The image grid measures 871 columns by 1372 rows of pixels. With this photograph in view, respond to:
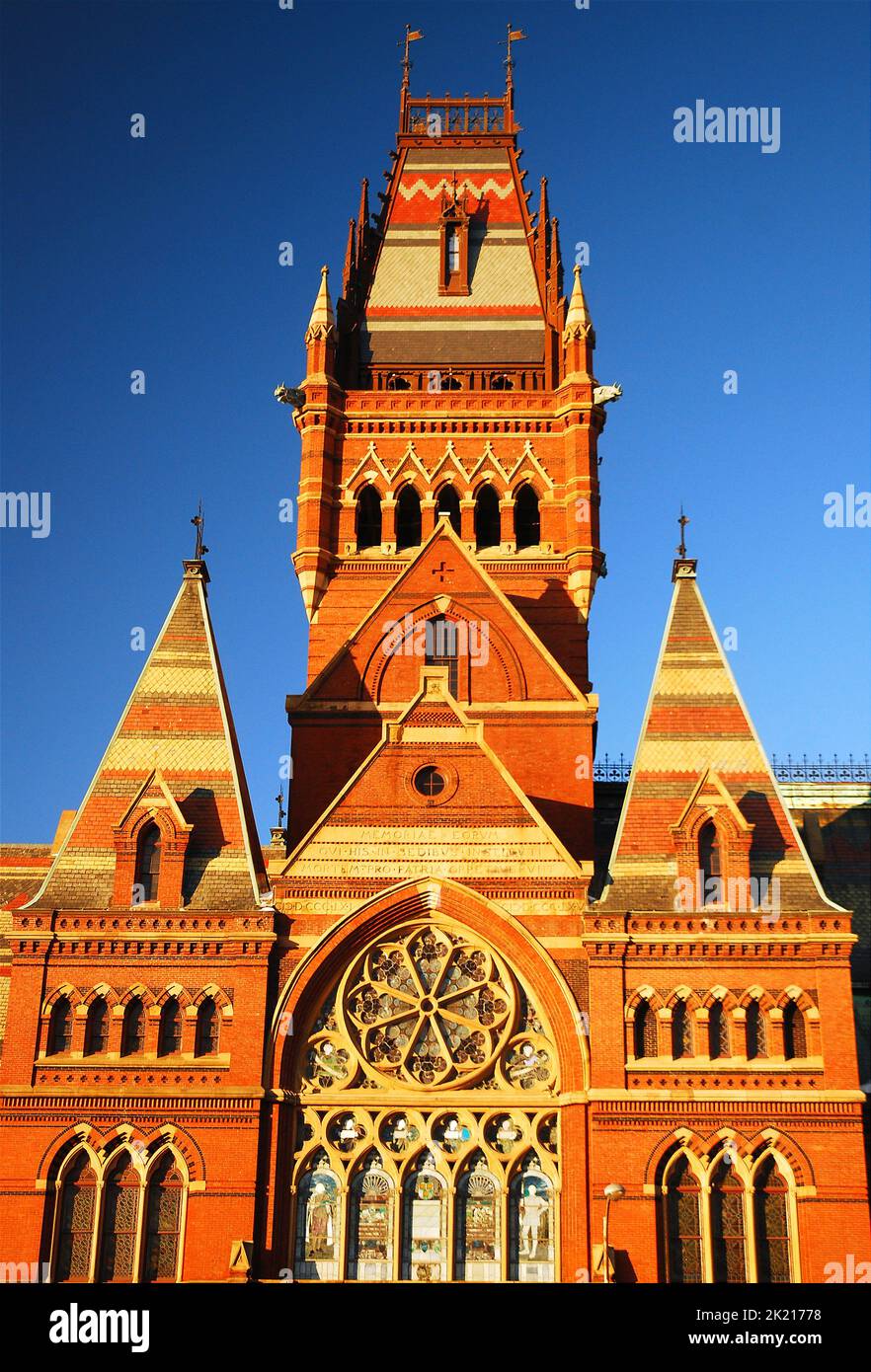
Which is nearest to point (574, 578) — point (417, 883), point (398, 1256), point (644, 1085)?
point (417, 883)

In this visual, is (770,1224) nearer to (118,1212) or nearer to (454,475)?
(118,1212)

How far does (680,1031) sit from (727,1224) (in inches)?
150

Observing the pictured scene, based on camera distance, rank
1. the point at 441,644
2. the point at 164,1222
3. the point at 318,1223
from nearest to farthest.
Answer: the point at 164,1222
the point at 318,1223
the point at 441,644

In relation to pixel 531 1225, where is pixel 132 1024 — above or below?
above

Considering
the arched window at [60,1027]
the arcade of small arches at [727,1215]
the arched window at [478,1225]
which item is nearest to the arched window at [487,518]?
the arched window at [60,1027]

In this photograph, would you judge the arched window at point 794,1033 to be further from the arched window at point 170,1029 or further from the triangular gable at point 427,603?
the arched window at point 170,1029

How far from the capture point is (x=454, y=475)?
161 ft

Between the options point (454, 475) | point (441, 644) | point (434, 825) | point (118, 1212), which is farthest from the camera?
point (454, 475)

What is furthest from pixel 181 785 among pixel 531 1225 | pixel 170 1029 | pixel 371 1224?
pixel 531 1225

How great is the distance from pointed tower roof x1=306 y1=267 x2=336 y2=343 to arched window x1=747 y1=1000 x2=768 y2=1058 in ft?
81.2

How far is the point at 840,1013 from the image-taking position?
34.9m

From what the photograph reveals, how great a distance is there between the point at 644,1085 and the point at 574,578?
55.1ft

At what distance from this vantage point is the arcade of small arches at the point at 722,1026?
114ft
